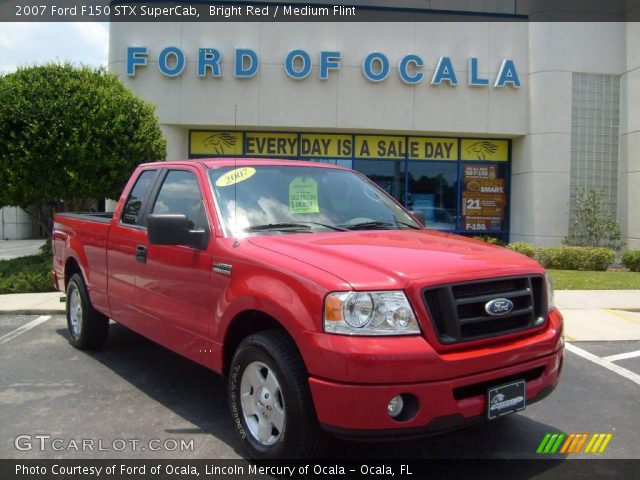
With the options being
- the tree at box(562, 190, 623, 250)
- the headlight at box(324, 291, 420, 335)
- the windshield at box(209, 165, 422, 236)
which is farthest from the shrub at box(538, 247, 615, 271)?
the headlight at box(324, 291, 420, 335)

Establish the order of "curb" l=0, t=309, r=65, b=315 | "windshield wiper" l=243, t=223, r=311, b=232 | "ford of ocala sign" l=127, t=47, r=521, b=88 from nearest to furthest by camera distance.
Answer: "windshield wiper" l=243, t=223, r=311, b=232, "curb" l=0, t=309, r=65, b=315, "ford of ocala sign" l=127, t=47, r=521, b=88

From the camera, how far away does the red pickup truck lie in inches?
113

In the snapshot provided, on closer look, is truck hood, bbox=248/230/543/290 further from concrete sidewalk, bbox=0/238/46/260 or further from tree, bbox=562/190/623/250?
concrete sidewalk, bbox=0/238/46/260

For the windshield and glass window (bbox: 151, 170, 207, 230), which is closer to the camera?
the windshield

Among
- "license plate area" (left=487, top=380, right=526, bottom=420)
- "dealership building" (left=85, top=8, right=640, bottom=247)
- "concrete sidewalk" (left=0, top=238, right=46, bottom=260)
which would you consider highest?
"dealership building" (left=85, top=8, right=640, bottom=247)

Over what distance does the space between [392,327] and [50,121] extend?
874 centimetres

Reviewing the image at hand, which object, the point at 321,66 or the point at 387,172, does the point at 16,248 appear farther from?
the point at 387,172

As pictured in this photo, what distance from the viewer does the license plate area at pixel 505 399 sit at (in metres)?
3.07

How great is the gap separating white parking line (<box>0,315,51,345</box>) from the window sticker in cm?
406

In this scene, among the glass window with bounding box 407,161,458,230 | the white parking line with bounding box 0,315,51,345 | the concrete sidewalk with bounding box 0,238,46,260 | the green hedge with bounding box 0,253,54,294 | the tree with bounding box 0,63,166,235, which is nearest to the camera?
the white parking line with bounding box 0,315,51,345

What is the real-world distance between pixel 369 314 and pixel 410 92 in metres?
14.5

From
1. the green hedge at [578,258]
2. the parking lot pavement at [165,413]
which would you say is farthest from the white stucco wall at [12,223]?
the green hedge at [578,258]

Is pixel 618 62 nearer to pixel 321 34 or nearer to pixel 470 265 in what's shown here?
pixel 321 34

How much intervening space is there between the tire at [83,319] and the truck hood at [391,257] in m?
2.91
